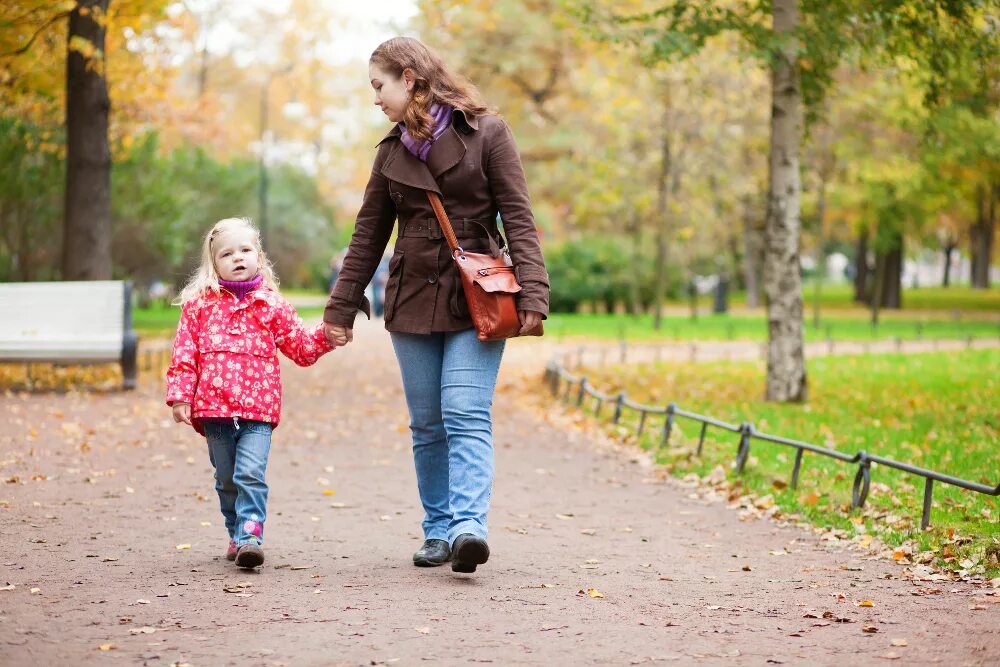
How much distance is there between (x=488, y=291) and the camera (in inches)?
199

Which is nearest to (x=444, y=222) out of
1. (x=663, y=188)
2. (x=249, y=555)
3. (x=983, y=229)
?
(x=249, y=555)

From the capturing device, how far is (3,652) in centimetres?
409

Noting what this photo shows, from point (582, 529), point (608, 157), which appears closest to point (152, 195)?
point (608, 157)

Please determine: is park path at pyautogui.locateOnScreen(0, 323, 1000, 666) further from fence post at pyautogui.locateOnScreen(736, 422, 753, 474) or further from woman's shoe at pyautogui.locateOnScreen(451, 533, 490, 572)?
fence post at pyautogui.locateOnScreen(736, 422, 753, 474)

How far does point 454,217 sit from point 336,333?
715mm

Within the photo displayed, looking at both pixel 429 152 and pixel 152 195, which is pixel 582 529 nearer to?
pixel 429 152

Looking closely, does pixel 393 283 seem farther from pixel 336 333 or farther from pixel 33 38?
pixel 33 38

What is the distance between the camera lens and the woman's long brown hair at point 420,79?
5160 millimetres

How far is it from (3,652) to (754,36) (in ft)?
33.0

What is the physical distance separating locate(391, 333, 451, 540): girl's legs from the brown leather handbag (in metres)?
0.33

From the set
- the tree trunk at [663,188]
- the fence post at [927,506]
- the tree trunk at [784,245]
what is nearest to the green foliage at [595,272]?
the tree trunk at [663,188]

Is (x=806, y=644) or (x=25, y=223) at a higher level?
(x=25, y=223)

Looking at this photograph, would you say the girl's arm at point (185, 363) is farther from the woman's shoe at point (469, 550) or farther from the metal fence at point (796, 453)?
the metal fence at point (796, 453)

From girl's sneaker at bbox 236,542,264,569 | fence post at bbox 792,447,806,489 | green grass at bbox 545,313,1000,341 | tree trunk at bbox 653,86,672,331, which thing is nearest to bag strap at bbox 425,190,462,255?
girl's sneaker at bbox 236,542,264,569
